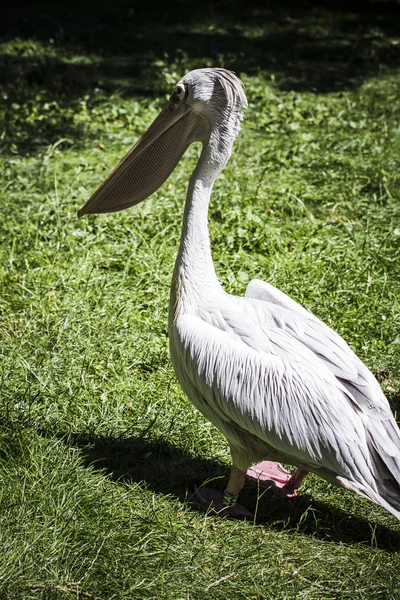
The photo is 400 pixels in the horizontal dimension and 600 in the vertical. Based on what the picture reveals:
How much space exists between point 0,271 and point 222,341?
2211 millimetres

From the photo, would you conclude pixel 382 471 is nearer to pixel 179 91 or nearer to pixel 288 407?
pixel 288 407

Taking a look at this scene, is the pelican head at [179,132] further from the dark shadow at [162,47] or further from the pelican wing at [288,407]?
the dark shadow at [162,47]

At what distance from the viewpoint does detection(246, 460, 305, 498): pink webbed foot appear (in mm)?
3373

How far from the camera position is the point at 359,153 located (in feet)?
21.6

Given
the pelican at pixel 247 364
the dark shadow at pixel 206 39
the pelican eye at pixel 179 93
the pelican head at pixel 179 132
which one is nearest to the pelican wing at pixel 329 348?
the pelican at pixel 247 364

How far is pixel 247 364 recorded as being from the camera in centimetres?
301

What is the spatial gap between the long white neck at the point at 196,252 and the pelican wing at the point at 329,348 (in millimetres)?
291

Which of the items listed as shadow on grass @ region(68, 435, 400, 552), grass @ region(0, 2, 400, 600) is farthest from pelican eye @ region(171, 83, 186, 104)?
shadow on grass @ region(68, 435, 400, 552)

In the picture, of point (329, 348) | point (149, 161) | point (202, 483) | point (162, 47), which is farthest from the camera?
point (162, 47)

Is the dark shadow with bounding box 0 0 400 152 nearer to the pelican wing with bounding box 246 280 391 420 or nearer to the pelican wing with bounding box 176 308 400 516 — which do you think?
the pelican wing with bounding box 246 280 391 420

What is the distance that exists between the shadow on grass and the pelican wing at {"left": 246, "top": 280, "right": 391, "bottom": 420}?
21.4 inches

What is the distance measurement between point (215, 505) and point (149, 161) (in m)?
1.61

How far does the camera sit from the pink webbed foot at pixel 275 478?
3373 millimetres

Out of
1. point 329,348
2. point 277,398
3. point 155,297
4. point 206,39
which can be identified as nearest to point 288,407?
point 277,398
